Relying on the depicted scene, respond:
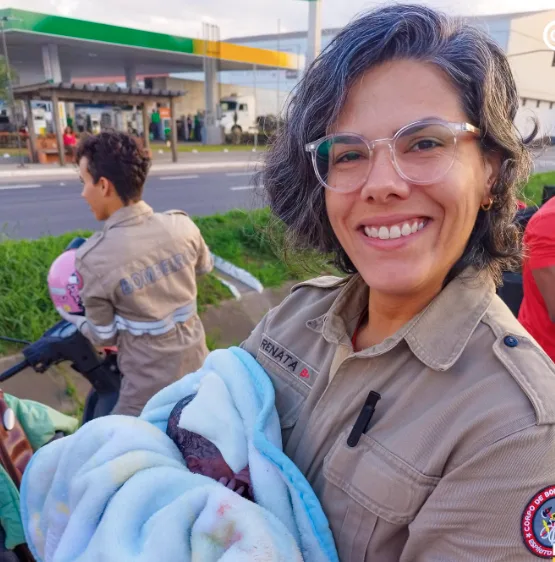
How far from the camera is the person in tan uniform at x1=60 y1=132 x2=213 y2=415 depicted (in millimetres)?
2672

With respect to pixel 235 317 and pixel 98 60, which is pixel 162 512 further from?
pixel 98 60

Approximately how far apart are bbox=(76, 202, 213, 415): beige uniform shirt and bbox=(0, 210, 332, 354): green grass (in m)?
0.56

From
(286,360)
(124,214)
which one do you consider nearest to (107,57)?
(124,214)

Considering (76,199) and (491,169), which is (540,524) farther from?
(76,199)

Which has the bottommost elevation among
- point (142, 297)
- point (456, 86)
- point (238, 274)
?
point (238, 274)

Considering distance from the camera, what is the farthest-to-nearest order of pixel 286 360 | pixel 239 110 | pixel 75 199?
pixel 239 110 < pixel 75 199 < pixel 286 360

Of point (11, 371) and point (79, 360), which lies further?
point (79, 360)

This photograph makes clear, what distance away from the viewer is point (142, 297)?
2.74 meters

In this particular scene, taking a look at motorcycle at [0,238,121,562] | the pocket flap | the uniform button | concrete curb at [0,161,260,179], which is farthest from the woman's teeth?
concrete curb at [0,161,260,179]

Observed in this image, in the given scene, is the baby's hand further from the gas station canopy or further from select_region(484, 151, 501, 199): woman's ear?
the gas station canopy

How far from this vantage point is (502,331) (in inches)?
41.8

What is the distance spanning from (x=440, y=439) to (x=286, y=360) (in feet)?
1.79

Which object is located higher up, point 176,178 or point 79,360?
point 79,360

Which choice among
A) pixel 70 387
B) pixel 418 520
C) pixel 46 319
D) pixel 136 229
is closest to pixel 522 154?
pixel 418 520
